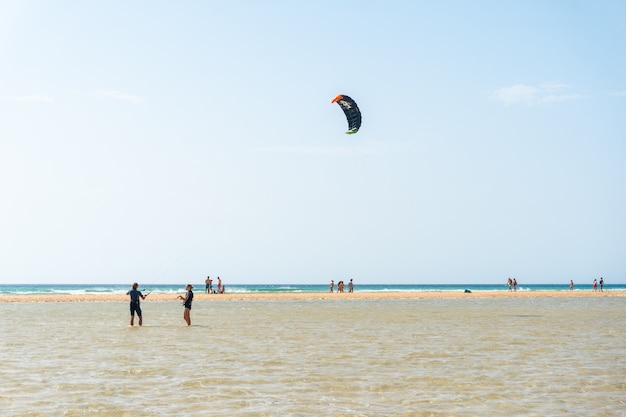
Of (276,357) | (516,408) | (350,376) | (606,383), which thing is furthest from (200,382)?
(606,383)

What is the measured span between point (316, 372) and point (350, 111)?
23654 mm

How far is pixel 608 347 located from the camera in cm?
2022

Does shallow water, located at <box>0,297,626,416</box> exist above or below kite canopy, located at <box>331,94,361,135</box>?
below

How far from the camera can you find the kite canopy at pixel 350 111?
37.2 metres

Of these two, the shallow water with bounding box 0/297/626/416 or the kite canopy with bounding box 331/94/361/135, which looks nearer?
the shallow water with bounding box 0/297/626/416

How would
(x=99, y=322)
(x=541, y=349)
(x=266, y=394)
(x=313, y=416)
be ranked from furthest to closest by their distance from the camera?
(x=99, y=322) → (x=541, y=349) → (x=266, y=394) → (x=313, y=416)

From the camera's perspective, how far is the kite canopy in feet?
122

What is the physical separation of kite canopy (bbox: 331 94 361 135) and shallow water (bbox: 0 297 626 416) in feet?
45.1

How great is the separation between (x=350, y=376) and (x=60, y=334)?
48.1 ft

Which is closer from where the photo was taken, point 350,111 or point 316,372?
point 316,372

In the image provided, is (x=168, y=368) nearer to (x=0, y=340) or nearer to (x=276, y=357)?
(x=276, y=357)

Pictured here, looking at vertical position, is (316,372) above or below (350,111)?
below

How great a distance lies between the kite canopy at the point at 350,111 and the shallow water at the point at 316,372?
13748 mm

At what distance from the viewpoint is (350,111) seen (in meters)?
37.3
